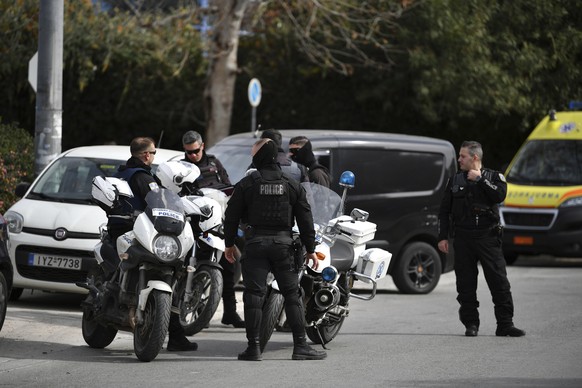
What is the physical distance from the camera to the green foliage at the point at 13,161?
1460 cm

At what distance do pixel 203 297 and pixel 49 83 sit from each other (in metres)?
4.78

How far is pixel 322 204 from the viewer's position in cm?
1070

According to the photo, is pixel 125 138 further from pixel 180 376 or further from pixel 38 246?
pixel 180 376

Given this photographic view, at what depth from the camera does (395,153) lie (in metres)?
15.4

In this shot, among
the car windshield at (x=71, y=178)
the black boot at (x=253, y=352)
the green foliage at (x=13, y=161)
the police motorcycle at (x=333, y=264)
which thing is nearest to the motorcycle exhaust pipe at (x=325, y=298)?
the police motorcycle at (x=333, y=264)

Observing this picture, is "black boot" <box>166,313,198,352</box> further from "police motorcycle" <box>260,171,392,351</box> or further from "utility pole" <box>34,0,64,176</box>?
"utility pole" <box>34,0,64,176</box>

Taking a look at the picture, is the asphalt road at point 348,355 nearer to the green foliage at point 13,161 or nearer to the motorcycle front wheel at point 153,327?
the motorcycle front wheel at point 153,327

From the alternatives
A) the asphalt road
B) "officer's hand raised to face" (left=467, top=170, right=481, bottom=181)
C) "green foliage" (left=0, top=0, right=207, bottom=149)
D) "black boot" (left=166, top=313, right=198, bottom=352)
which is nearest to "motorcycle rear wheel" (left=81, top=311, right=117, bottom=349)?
the asphalt road

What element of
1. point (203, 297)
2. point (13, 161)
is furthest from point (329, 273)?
point (13, 161)

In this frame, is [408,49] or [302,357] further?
[408,49]

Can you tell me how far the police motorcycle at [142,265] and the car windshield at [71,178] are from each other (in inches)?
129

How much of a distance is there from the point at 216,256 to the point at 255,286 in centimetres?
134

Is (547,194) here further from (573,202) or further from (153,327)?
(153,327)

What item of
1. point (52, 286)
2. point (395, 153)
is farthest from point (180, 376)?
point (395, 153)
